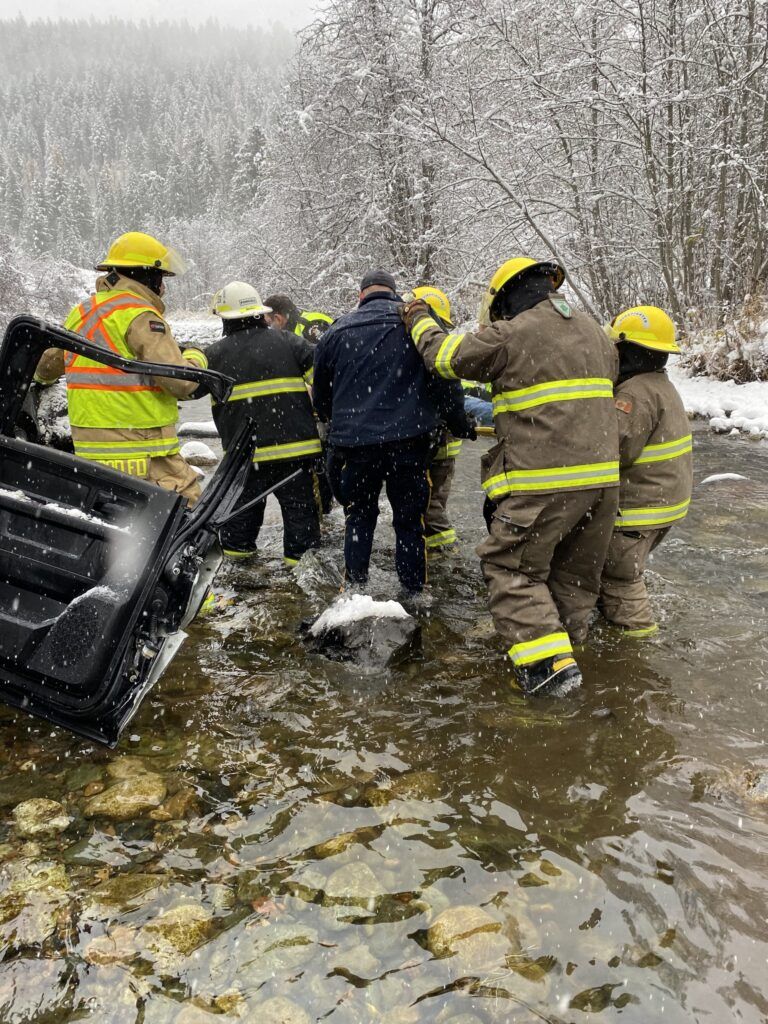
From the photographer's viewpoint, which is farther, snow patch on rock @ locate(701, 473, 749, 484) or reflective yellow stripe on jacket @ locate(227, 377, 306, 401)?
snow patch on rock @ locate(701, 473, 749, 484)

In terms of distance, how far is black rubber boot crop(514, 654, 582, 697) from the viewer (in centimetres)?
333

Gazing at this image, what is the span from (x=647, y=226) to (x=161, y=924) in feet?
49.0

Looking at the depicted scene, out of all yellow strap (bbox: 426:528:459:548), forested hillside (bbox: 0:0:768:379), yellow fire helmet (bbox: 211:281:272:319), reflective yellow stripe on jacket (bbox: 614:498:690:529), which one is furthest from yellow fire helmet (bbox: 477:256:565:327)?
forested hillside (bbox: 0:0:768:379)

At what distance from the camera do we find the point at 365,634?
374cm

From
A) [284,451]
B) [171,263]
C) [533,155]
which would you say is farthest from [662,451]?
[533,155]

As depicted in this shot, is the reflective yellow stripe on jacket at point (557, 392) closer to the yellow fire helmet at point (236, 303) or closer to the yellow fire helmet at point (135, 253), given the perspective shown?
the yellow fire helmet at point (135, 253)

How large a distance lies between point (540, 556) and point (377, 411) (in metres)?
1.32

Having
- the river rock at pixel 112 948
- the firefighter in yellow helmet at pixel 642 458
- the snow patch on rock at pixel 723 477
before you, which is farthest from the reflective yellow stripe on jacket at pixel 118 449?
the snow patch on rock at pixel 723 477

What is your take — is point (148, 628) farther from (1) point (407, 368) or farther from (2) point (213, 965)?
(1) point (407, 368)

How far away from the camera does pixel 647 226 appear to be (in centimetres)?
1384

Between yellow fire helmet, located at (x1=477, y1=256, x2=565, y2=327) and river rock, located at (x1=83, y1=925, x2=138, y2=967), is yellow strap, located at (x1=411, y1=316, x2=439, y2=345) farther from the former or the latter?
river rock, located at (x1=83, y1=925, x2=138, y2=967)

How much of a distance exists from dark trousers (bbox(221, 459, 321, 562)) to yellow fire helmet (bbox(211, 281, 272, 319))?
1057mm

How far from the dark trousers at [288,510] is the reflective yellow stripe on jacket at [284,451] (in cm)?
5

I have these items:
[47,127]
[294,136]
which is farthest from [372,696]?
[47,127]
